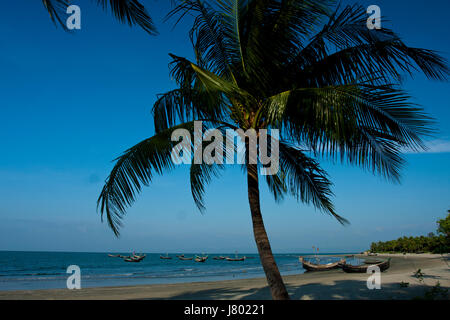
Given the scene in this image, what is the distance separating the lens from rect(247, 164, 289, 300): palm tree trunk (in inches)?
198

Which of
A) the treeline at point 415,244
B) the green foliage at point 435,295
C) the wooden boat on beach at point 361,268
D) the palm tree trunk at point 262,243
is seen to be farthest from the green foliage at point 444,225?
the palm tree trunk at point 262,243

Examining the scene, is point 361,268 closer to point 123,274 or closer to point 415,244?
point 123,274

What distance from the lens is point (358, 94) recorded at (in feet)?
14.4

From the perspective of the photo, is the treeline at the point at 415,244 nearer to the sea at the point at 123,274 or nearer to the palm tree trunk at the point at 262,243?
the sea at the point at 123,274

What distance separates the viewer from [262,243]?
5320 mm

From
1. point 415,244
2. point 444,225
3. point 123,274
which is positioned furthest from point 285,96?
point 415,244

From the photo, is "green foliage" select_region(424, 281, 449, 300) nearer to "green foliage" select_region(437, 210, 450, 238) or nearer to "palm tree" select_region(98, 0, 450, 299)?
"palm tree" select_region(98, 0, 450, 299)

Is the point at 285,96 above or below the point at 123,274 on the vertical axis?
above

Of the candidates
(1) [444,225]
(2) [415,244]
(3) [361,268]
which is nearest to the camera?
(3) [361,268]

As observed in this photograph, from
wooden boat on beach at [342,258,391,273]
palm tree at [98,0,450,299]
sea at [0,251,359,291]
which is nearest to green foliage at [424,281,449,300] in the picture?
palm tree at [98,0,450,299]

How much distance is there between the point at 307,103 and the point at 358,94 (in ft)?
2.49

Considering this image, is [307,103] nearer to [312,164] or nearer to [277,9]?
[312,164]

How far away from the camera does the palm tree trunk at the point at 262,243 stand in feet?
16.5
